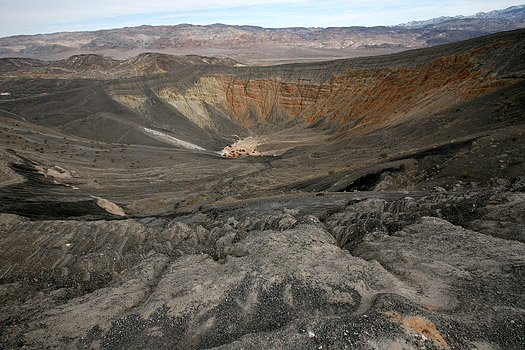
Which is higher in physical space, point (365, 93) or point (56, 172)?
point (365, 93)

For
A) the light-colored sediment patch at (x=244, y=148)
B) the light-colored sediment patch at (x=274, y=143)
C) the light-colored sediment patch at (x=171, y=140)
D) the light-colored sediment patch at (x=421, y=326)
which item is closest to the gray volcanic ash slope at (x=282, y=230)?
the light-colored sediment patch at (x=421, y=326)

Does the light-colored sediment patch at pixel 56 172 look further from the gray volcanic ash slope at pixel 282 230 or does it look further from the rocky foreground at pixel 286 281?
the rocky foreground at pixel 286 281

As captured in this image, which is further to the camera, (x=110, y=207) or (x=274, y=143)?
(x=274, y=143)

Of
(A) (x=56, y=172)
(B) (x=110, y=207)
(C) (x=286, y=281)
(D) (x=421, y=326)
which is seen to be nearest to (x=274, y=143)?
(B) (x=110, y=207)

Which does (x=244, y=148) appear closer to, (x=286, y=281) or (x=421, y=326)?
(x=286, y=281)

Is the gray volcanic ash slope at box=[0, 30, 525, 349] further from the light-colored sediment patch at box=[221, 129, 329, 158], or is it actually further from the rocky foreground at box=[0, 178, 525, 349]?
the light-colored sediment patch at box=[221, 129, 329, 158]
